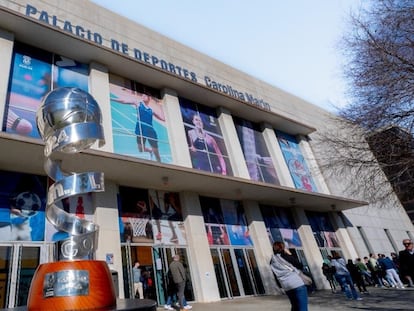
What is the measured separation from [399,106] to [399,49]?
151 centimetres

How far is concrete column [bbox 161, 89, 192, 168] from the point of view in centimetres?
1366

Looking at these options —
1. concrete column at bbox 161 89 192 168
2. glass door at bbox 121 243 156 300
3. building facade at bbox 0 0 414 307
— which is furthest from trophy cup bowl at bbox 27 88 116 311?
concrete column at bbox 161 89 192 168

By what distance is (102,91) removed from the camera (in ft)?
41.5

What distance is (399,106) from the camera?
25.8 feet

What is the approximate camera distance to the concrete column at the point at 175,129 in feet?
44.8

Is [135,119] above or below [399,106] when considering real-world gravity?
above

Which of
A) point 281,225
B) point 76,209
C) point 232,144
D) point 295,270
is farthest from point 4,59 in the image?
point 281,225

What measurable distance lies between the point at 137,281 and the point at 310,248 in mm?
11111

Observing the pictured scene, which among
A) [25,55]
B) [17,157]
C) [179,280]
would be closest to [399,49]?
[179,280]

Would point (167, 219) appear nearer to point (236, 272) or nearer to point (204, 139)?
point (236, 272)

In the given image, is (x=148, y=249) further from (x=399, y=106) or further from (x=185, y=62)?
(x=185, y=62)

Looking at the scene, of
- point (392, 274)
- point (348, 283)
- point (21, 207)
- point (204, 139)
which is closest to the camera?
point (21, 207)

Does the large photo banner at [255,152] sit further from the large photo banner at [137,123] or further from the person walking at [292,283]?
the person walking at [292,283]

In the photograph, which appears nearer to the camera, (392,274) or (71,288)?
(71,288)
